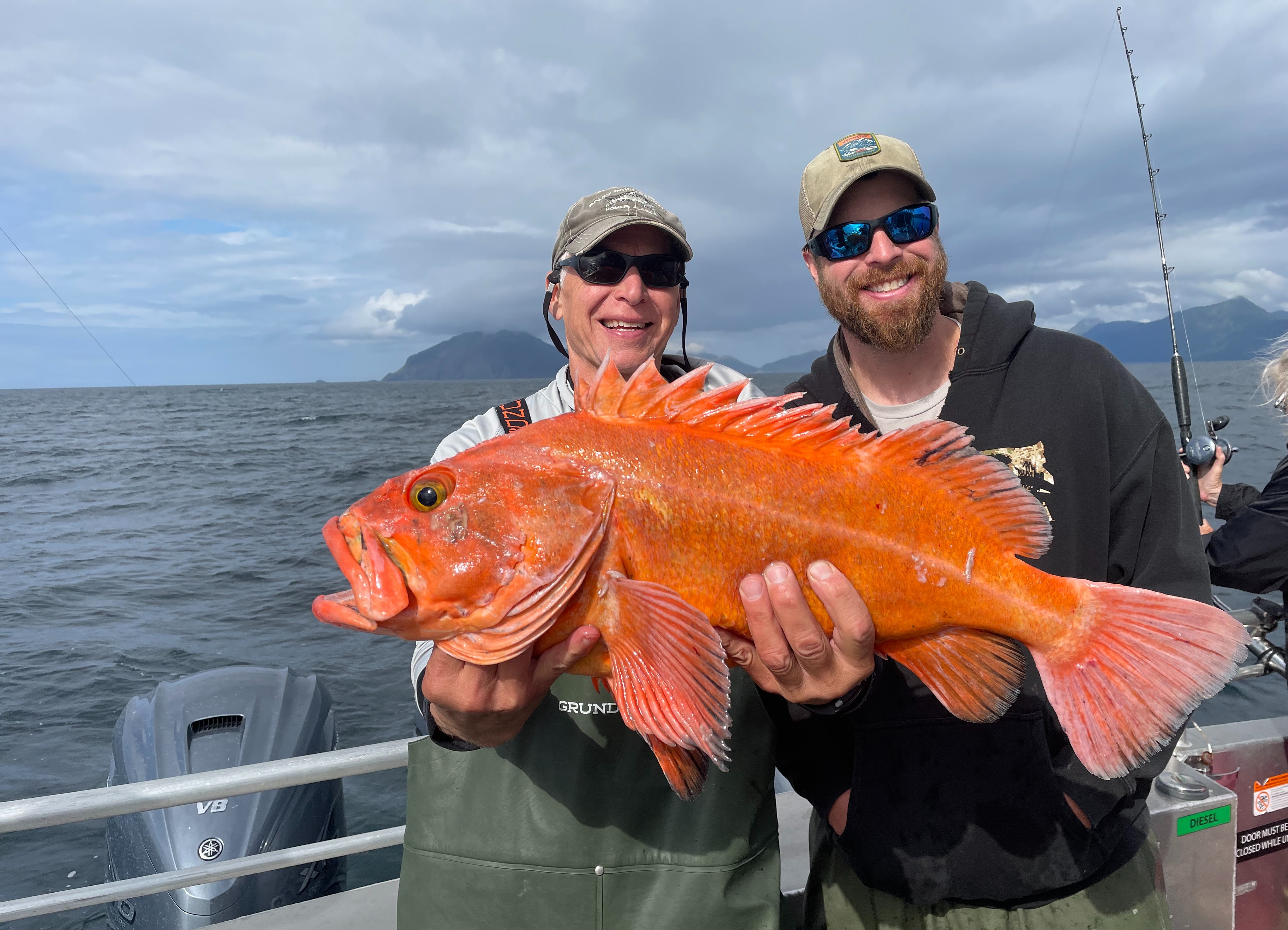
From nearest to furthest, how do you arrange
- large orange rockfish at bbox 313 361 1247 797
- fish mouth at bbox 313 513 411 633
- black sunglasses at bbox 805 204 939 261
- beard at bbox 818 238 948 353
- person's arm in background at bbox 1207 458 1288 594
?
1. fish mouth at bbox 313 513 411 633
2. large orange rockfish at bbox 313 361 1247 797
3. beard at bbox 818 238 948 353
4. black sunglasses at bbox 805 204 939 261
5. person's arm in background at bbox 1207 458 1288 594

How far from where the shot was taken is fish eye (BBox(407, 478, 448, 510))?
6.28 ft

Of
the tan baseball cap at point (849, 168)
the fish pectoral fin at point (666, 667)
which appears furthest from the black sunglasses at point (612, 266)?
the fish pectoral fin at point (666, 667)

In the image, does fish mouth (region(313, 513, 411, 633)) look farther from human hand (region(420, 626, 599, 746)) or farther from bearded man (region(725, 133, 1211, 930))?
bearded man (region(725, 133, 1211, 930))

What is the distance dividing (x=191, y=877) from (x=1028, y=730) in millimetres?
3448

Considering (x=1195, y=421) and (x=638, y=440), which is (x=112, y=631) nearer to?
(x=638, y=440)

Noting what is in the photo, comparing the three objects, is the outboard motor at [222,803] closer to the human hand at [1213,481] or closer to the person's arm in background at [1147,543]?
the person's arm in background at [1147,543]

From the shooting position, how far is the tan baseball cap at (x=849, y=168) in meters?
3.08

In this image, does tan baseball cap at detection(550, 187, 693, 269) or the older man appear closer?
the older man

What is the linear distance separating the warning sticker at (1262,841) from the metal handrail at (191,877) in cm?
470

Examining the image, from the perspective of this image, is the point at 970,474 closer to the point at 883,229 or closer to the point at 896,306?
the point at 896,306

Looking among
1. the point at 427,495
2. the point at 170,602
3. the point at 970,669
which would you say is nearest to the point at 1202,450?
the point at 970,669

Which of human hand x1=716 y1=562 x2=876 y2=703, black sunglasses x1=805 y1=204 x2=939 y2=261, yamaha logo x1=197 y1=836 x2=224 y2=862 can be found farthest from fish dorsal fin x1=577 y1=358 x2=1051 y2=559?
yamaha logo x1=197 y1=836 x2=224 y2=862

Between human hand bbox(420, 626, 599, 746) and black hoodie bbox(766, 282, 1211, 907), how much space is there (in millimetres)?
1127

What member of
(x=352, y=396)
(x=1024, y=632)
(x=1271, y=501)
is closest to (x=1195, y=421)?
(x=1271, y=501)
